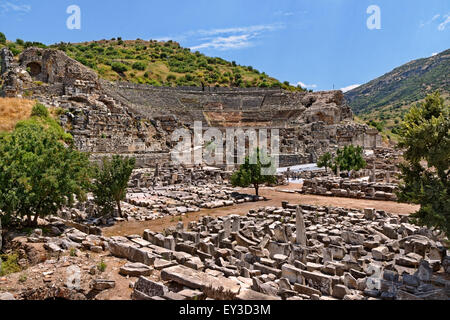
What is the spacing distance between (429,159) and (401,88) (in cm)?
10174

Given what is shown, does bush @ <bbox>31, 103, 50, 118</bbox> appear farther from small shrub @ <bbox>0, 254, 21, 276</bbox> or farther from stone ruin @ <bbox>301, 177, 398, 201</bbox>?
stone ruin @ <bbox>301, 177, 398, 201</bbox>

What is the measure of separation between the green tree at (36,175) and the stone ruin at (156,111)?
51.6ft

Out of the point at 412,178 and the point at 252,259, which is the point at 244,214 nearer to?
the point at 252,259

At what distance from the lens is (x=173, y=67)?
2630 inches

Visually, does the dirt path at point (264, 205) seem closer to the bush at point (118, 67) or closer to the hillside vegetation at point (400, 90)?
the bush at point (118, 67)

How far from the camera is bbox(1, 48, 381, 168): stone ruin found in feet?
100

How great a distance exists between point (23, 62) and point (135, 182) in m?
26.7

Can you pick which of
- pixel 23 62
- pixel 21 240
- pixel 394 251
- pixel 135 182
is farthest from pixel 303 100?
pixel 21 240

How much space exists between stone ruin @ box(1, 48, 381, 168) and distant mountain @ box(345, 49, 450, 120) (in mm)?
30672

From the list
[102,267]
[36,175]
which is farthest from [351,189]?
[36,175]

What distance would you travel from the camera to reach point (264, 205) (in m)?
17.5

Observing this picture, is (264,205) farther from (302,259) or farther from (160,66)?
(160,66)
